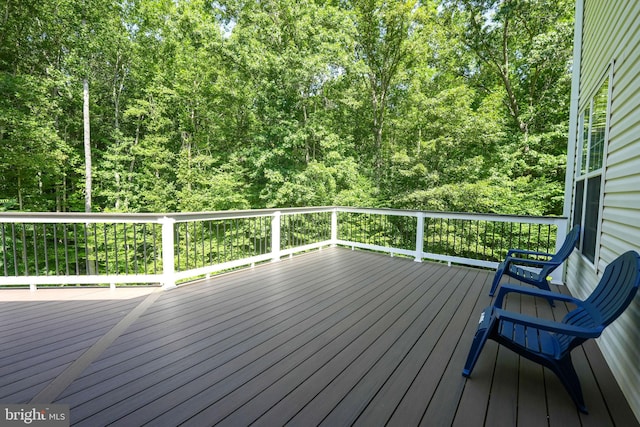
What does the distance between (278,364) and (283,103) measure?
10089 millimetres

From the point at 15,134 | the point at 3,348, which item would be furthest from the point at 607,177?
the point at 15,134

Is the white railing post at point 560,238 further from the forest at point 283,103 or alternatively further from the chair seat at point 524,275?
the forest at point 283,103

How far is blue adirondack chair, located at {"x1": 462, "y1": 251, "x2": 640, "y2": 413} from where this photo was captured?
160 centimetres

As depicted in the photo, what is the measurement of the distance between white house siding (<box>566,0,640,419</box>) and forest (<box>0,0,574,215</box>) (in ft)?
21.9

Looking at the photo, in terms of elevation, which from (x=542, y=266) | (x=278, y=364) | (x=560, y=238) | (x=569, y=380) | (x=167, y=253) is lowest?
(x=278, y=364)

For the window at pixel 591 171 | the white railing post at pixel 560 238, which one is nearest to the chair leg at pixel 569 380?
the window at pixel 591 171

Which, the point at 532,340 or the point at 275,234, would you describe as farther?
the point at 275,234

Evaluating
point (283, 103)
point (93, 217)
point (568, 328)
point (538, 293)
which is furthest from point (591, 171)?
point (283, 103)

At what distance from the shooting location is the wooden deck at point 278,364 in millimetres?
1593

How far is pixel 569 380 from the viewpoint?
168cm

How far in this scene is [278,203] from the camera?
1077 cm

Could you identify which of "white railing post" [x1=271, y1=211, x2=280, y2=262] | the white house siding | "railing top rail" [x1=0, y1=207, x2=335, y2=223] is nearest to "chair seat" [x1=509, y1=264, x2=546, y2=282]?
the white house siding

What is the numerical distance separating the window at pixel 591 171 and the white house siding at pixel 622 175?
22 centimetres

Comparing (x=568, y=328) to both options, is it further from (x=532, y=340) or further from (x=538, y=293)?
(x=538, y=293)
